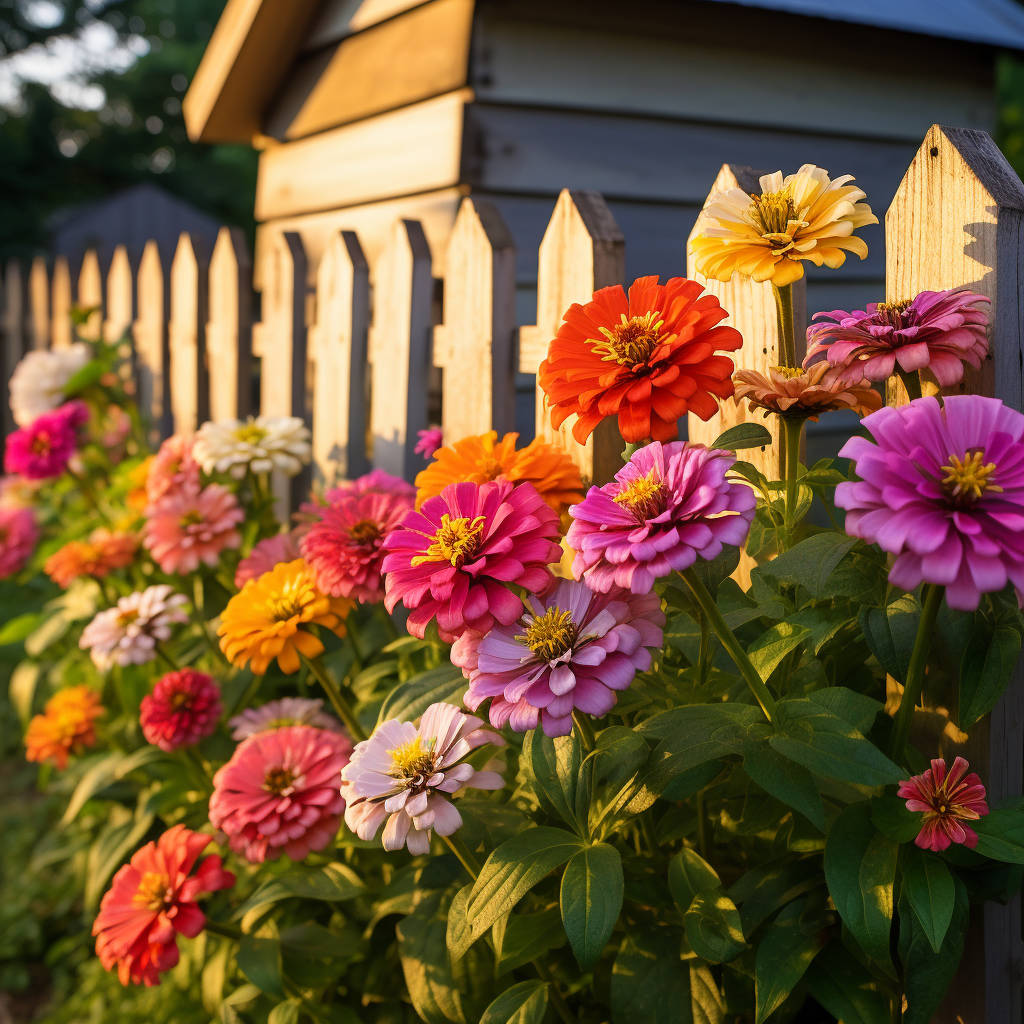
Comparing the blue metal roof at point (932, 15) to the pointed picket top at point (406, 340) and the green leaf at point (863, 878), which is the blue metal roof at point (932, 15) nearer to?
the pointed picket top at point (406, 340)

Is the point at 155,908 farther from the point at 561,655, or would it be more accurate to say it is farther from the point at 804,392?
the point at 804,392

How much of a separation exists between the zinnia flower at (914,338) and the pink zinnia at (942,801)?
414 millimetres

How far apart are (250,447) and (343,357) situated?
501 mm

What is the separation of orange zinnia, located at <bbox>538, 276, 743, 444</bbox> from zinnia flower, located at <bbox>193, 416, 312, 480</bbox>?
1068 mm

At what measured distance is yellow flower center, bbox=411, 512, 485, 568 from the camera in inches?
41.9

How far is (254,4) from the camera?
3.26 m

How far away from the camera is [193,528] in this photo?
2020 millimetres

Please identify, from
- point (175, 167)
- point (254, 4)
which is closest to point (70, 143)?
point (175, 167)

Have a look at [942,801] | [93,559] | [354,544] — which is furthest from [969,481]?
[93,559]

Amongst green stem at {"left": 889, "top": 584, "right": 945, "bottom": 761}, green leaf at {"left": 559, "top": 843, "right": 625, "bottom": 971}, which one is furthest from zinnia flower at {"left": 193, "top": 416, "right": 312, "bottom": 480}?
green stem at {"left": 889, "top": 584, "right": 945, "bottom": 761}

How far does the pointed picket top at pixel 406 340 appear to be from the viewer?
2.25 m

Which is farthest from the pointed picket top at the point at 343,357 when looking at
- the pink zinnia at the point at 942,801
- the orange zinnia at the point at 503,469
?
the pink zinnia at the point at 942,801

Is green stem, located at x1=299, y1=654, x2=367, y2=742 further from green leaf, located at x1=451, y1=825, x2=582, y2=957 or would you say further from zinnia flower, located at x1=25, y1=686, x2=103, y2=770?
zinnia flower, located at x1=25, y1=686, x2=103, y2=770

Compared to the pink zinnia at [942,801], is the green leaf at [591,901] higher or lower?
lower
